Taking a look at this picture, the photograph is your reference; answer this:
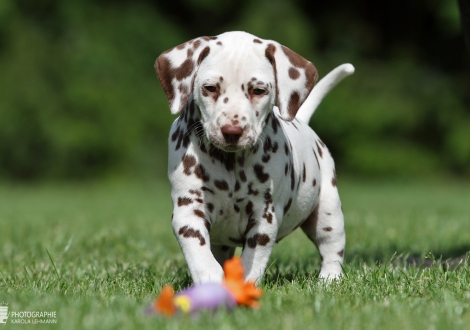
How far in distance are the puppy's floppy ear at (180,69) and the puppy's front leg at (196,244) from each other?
526mm

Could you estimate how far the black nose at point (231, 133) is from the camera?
3.32m

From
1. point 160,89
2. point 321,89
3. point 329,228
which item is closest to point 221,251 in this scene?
point 329,228

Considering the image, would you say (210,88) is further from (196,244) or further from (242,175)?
(196,244)

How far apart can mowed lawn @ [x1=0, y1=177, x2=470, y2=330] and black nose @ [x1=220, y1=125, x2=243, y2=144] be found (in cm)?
74

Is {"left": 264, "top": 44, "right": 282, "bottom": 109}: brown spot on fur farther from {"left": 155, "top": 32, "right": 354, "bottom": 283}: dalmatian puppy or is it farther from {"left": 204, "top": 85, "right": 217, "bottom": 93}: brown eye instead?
{"left": 204, "top": 85, "right": 217, "bottom": 93}: brown eye

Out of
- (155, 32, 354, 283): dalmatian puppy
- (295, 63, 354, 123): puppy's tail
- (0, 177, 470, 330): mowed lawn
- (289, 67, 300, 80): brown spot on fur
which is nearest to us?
(0, 177, 470, 330): mowed lawn

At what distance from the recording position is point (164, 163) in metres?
19.0

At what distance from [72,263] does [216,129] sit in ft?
6.63

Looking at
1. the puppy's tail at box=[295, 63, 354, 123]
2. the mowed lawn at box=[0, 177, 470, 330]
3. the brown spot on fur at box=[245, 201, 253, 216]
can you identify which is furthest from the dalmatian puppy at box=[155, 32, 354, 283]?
the puppy's tail at box=[295, 63, 354, 123]

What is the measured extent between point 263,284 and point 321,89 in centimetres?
165

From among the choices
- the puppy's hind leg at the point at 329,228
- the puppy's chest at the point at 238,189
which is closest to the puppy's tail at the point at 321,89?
the puppy's hind leg at the point at 329,228

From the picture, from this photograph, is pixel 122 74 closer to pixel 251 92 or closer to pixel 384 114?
pixel 384 114

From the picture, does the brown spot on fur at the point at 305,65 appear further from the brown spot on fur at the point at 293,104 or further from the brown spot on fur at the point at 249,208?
the brown spot on fur at the point at 249,208

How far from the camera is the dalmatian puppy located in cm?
343
